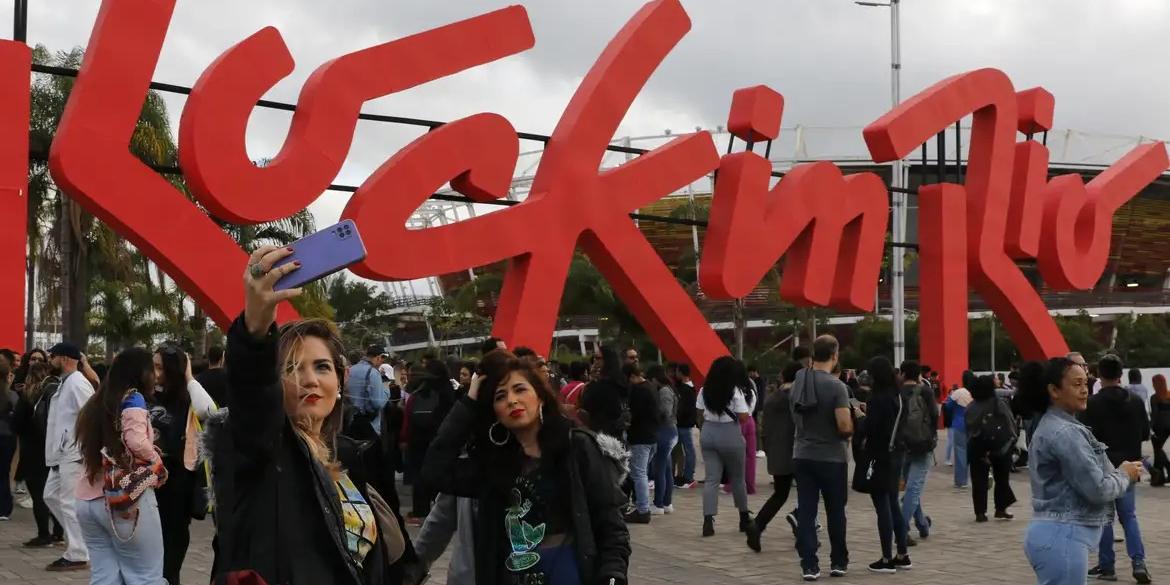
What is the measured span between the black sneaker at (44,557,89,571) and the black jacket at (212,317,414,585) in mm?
6550

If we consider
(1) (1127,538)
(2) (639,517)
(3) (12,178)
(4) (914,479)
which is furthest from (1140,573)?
(3) (12,178)

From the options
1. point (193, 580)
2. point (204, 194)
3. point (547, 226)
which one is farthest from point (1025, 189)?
point (193, 580)

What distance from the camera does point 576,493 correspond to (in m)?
3.96

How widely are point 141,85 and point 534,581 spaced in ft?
26.9

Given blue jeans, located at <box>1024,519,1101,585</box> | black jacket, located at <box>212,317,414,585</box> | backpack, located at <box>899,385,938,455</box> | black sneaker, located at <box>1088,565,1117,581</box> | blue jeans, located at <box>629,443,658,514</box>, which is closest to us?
black jacket, located at <box>212,317,414,585</box>

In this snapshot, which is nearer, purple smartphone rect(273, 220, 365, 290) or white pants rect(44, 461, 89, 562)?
purple smartphone rect(273, 220, 365, 290)

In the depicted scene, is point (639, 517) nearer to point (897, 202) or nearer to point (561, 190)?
point (561, 190)

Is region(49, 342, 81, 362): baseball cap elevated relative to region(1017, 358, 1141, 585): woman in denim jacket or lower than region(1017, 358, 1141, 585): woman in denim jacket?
elevated

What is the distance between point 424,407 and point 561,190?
3.43 meters

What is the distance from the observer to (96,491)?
613 centimetres

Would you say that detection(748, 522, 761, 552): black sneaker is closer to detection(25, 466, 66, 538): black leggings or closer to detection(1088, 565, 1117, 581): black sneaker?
detection(1088, 565, 1117, 581): black sneaker

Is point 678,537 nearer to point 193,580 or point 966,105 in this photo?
point 193,580

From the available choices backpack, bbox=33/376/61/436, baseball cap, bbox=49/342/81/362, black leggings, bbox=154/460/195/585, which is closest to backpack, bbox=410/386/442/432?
backpack, bbox=33/376/61/436

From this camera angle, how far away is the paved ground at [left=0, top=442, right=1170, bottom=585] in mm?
8836
